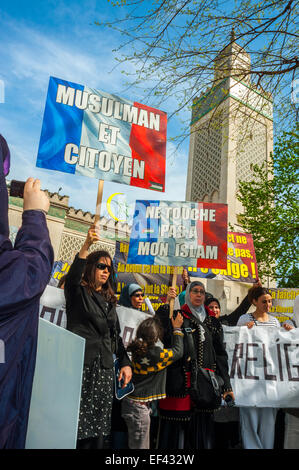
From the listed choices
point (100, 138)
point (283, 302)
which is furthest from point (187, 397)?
point (283, 302)

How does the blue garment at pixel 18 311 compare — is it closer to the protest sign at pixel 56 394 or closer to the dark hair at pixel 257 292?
the protest sign at pixel 56 394

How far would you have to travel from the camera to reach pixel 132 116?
146 inches

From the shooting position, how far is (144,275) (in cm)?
718

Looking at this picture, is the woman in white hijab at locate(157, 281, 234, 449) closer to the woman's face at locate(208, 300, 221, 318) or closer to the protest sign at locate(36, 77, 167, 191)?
the woman's face at locate(208, 300, 221, 318)

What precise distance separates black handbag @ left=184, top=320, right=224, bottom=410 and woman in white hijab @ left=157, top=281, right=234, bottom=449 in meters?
0.04

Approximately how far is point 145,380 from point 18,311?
2.04 m

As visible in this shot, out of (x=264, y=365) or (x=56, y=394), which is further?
(x=264, y=365)

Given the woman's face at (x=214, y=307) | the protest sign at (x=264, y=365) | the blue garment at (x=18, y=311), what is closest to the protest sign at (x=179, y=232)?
the woman's face at (x=214, y=307)

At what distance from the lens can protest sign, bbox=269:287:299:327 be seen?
7043mm

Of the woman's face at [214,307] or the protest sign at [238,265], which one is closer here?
the woman's face at [214,307]

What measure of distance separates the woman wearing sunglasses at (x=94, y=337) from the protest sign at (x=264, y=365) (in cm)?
153

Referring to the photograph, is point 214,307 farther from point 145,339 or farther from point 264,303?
point 145,339

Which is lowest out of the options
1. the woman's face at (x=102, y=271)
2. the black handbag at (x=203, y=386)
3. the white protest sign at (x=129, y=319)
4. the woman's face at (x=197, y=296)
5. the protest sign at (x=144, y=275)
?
the black handbag at (x=203, y=386)

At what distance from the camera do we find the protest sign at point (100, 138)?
10.7 feet
